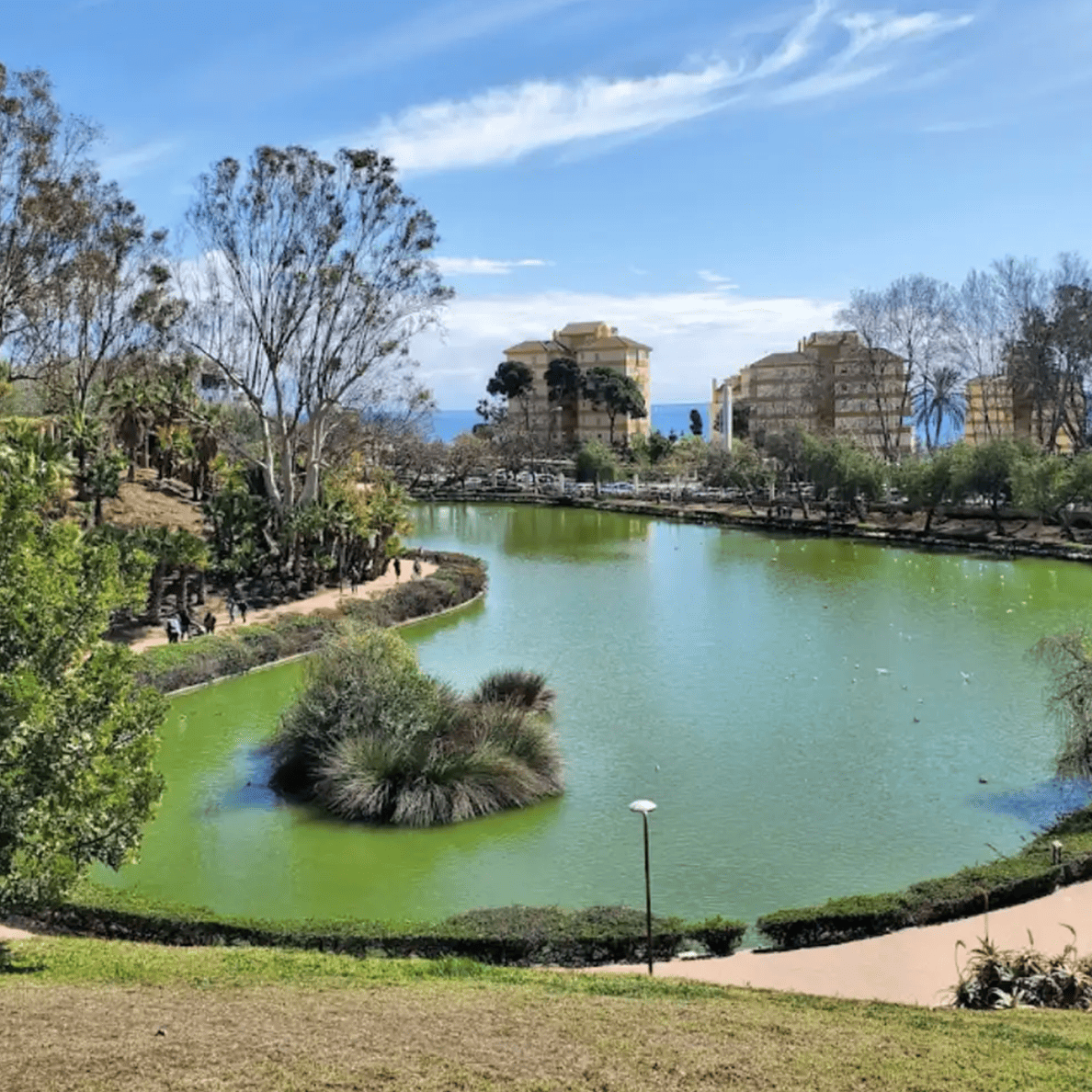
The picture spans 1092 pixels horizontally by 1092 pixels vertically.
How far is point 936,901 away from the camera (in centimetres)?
1298

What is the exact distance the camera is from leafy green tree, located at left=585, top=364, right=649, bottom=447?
9344 cm

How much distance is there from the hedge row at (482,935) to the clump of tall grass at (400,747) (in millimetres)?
4124

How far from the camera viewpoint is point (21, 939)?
11828 mm

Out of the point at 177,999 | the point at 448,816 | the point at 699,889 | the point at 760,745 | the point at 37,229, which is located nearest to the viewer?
the point at 177,999

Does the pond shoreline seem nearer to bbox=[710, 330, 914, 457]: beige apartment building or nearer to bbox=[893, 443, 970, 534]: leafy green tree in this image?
bbox=[893, 443, 970, 534]: leafy green tree

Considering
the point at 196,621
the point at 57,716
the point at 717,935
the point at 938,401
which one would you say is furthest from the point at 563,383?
the point at 57,716

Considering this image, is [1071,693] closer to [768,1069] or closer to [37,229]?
[768,1069]

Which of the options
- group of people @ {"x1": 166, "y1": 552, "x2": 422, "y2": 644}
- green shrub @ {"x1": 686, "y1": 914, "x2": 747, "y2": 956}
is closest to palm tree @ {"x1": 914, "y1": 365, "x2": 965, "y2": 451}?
group of people @ {"x1": 166, "y1": 552, "x2": 422, "y2": 644}

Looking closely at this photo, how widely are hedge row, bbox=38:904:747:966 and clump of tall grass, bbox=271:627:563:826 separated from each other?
13.5 feet

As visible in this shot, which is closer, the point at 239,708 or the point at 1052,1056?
the point at 1052,1056

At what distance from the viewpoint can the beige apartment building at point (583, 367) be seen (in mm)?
99875

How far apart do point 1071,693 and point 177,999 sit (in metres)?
13.2

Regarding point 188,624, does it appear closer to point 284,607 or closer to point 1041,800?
point 284,607

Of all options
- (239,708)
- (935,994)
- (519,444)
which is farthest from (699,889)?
(519,444)
